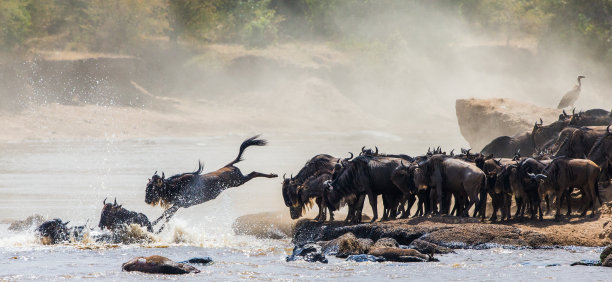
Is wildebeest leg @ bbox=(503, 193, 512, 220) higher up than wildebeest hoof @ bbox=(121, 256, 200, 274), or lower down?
higher up

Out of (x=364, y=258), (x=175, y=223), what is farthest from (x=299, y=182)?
(x=364, y=258)

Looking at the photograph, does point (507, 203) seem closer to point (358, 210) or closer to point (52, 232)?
point (358, 210)

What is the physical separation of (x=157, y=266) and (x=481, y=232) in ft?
15.7

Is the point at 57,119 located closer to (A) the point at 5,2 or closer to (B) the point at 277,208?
(A) the point at 5,2

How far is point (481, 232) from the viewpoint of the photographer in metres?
14.4

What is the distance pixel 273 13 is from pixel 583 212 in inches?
2207

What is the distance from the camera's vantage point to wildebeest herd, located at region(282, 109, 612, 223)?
15500mm

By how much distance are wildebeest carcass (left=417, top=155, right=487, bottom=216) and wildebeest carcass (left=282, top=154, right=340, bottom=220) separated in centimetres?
186

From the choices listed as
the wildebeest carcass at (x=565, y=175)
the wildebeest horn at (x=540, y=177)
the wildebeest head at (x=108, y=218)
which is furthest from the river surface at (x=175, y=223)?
the wildebeest carcass at (x=565, y=175)

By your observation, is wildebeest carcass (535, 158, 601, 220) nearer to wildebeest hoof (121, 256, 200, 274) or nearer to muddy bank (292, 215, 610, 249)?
muddy bank (292, 215, 610, 249)

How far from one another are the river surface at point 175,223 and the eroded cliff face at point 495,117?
5.95 meters

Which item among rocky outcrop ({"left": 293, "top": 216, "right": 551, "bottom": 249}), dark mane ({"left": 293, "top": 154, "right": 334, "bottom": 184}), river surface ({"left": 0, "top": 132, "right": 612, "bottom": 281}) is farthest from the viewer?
dark mane ({"left": 293, "top": 154, "right": 334, "bottom": 184})

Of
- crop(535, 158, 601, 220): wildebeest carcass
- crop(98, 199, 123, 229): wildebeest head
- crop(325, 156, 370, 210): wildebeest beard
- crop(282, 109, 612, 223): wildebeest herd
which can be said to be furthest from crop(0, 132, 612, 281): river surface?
crop(535, 158, 601, 220): wildebeest carcass

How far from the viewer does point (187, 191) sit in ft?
59.3
